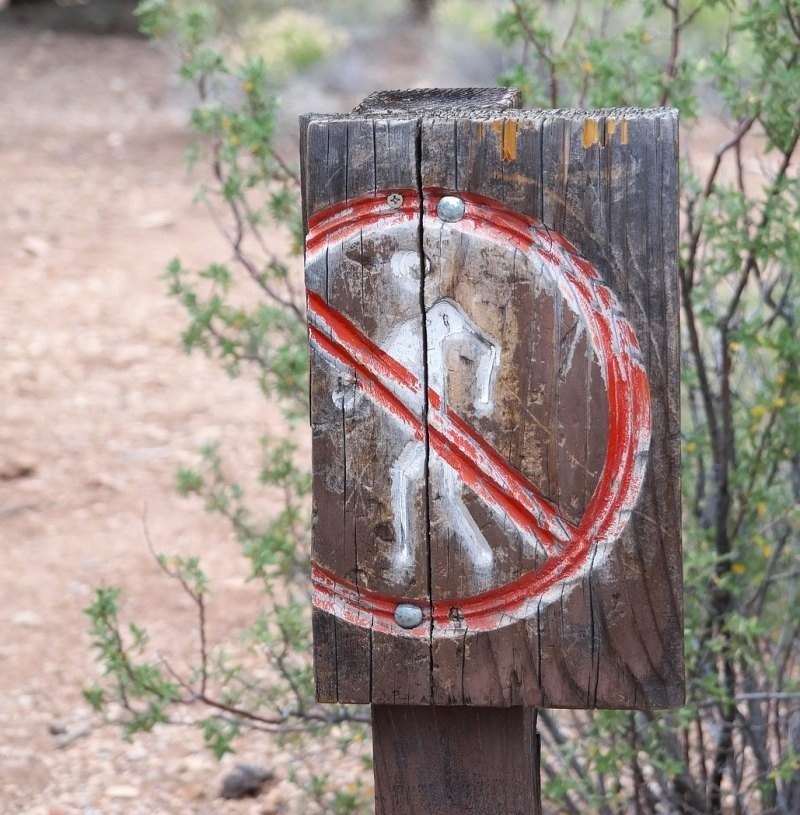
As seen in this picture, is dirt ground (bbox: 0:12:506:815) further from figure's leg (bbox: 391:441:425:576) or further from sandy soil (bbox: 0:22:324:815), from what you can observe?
figure's leg (bbox: 391:441:425:576)

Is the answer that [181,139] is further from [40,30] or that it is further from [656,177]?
[656,177]

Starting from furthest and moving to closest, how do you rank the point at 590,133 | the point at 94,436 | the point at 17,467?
the point at 94,436, the point at 17,467, the point at 590,133

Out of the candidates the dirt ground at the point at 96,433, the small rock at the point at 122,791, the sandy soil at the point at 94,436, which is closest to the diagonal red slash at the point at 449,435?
the dirt ground at the point at 96,433

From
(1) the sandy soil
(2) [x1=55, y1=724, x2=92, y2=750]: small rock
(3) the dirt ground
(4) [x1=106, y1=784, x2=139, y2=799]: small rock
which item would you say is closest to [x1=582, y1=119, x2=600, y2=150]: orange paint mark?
(3) the dirt ground

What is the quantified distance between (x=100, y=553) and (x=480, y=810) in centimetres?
329

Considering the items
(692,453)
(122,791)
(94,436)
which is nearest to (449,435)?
(692,453)

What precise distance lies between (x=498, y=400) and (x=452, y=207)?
0.24m

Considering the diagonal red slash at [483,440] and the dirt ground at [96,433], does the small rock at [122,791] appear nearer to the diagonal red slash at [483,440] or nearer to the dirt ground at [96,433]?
the dirt ground at [96,433]

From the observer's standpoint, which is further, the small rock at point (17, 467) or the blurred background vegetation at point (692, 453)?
the small rock at point (17, 467)

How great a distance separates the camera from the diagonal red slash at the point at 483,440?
1357 mm

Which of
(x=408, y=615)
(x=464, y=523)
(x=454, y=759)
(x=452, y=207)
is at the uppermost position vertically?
(x=452, y=207)

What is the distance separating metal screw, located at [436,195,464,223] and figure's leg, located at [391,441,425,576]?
0.92 feet

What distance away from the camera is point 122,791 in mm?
3189

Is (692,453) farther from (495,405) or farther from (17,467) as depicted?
(17,467)
